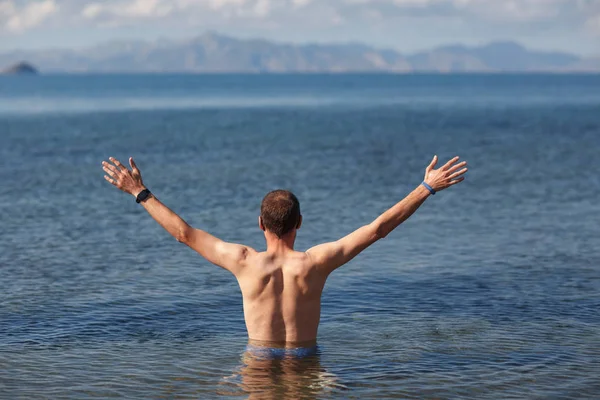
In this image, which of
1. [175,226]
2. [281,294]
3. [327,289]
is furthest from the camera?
[327,289]

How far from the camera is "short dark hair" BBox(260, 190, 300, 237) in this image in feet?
25.8

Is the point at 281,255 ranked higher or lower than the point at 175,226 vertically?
lower

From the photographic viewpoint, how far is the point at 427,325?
453 inches

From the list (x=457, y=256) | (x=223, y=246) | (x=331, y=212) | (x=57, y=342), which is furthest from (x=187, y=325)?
(x=331, y=212)

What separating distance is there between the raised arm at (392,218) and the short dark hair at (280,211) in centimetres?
45

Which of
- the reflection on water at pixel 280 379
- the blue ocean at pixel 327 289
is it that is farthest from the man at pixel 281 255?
the blue ocean at pixel 327 289

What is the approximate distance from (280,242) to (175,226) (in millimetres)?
991

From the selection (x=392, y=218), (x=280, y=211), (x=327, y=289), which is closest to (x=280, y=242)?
(x=280, y=211)

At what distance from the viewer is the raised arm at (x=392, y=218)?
770 cm

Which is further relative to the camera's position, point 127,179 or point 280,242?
point 280,242

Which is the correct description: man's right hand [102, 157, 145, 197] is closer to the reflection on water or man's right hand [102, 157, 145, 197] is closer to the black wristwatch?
the black wristwatch

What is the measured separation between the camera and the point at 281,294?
329 inches

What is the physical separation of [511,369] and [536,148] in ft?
111

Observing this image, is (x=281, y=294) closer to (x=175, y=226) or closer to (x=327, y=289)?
(x=175, y=226)
